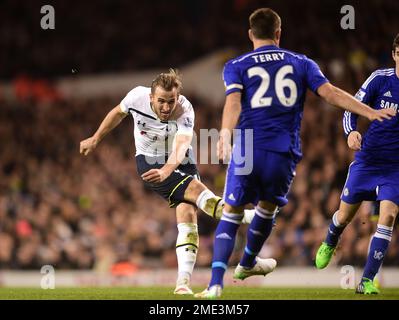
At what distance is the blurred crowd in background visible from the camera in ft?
51.5

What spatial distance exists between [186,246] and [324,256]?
1.79 metres

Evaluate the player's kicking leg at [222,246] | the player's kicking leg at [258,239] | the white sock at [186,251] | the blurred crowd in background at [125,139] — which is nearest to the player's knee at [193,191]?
the white sock at [186,251]

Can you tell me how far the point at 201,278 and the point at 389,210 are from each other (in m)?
6.77

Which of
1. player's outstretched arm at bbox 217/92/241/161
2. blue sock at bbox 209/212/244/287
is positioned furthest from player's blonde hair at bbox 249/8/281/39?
blue sock at bbox 209/212/244/287

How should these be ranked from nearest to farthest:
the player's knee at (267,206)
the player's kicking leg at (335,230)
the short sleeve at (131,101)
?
the player's knee at (267,206) → the short sleeve at (131,101) → the player's kicking leg at (335,230)

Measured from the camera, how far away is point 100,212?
1820 centimetres

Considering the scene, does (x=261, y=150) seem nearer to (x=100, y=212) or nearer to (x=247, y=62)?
(x=247, y=62)

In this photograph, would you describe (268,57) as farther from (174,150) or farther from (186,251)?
(186,251)

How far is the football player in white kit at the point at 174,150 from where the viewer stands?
8.70 metres

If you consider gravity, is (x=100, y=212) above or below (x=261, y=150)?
below

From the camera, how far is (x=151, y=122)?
30.7 feet

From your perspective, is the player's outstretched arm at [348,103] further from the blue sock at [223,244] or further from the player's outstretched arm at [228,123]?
the blue sock at [223,244]
